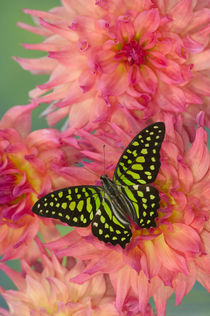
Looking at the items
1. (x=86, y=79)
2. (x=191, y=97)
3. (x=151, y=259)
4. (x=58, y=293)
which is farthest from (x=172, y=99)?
(x=58, y=293)

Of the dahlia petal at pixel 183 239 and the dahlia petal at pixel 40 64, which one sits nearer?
the dahlia petal at pixel 183 239

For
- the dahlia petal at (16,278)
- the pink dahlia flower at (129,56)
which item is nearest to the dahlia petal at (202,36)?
the pink dahlia flower at (129,56)

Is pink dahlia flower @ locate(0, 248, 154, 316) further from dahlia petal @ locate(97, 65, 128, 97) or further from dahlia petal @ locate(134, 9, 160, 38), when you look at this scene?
dahlia petal @ locate(134, 9, 160, 38)

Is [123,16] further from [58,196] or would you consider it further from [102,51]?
[58,196]

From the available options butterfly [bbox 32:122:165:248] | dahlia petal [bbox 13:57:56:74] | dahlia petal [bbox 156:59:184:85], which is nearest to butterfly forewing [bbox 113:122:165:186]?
butterfly [bbox 32:122:165:248]

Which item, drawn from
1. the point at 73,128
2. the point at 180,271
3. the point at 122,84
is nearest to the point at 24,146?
the point at 73,128

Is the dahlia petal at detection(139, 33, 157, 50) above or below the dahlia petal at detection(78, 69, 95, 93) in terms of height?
above

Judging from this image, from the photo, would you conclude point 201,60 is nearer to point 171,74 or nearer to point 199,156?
point 171,74

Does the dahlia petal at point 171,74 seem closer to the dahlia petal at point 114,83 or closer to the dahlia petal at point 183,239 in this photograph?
the dahlia petal at point 114,83
